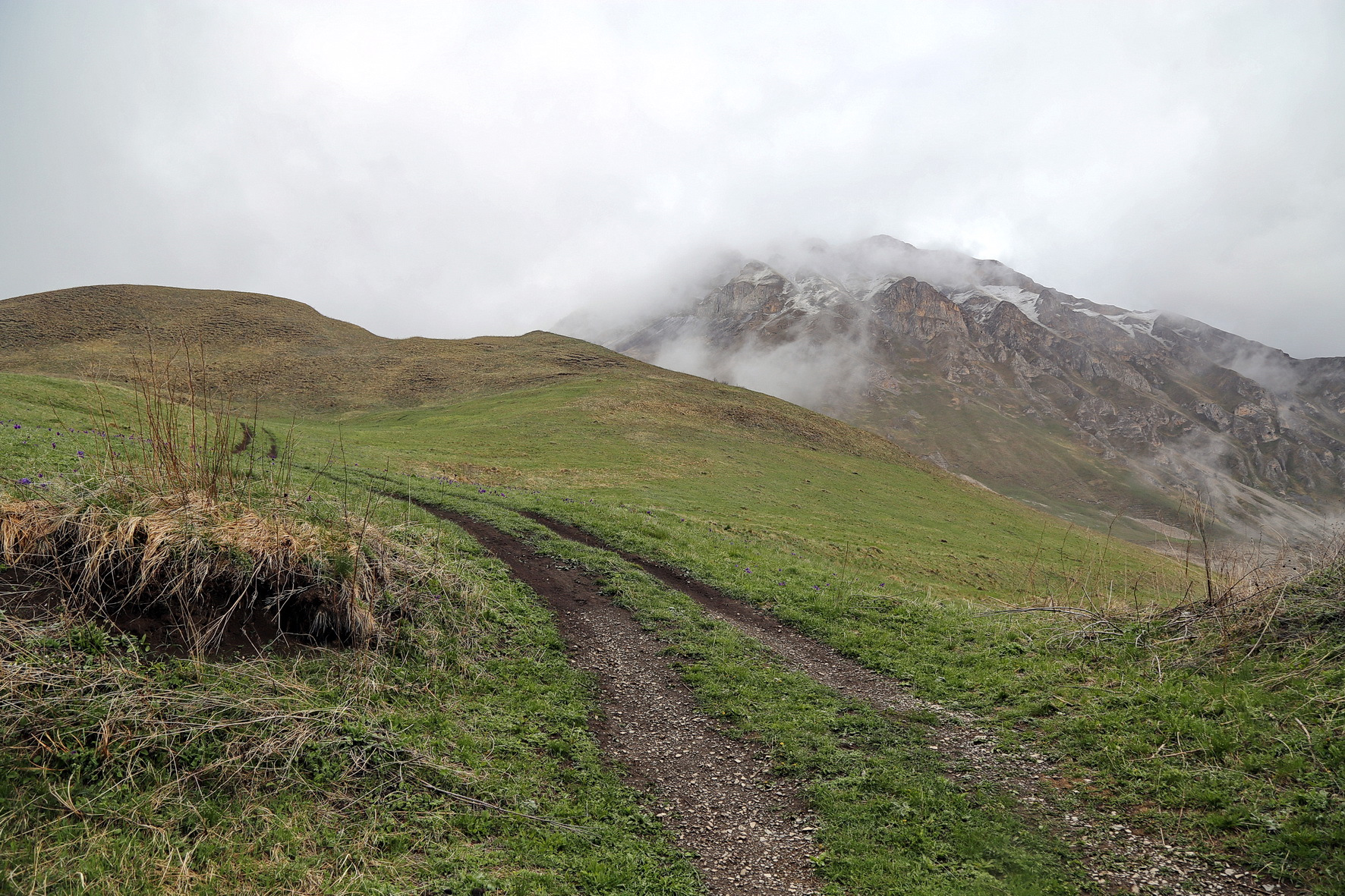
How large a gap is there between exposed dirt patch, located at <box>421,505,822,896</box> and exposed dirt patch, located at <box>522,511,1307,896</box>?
103 inches

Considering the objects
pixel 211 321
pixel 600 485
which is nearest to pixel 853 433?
pixel 600 485

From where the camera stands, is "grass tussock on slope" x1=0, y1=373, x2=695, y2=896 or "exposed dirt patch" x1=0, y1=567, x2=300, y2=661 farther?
"exposed dirt patch" x1=0, y1=567, x2=300, y2=661

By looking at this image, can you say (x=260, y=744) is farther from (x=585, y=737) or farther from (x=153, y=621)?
(x=585, y=737)

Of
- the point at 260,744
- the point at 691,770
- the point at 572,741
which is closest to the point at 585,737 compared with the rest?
the point at 572,741

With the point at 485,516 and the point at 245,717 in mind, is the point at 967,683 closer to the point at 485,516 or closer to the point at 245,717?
the point at 245,717

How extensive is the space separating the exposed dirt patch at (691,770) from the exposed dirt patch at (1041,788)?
8.62 ft

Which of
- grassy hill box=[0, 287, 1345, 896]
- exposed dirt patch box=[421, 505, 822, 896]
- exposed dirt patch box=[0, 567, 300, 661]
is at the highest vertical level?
exposed dirt patch box=[0, 567, 300, 661]

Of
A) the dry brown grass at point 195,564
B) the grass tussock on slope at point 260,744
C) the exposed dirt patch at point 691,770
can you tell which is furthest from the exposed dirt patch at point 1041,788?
the dry brown grass at point 195,564

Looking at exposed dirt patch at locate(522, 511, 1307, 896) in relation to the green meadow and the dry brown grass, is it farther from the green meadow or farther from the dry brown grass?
the dry brown grass

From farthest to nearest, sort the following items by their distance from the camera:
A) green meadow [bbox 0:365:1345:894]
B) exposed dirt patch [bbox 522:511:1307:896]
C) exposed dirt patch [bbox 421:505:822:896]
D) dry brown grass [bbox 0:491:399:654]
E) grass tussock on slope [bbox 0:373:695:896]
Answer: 1. dry brown grass [bbox 0:491:399:654]
2. exposed dirt patch [bbox 421:505:822:896]
3. exposed dirt patch [bbox 522:511:1307:896]
4. green meadow [bbox 0:365:1345:894]
5. grass tussock on slope [bbox 0:373:695:896]

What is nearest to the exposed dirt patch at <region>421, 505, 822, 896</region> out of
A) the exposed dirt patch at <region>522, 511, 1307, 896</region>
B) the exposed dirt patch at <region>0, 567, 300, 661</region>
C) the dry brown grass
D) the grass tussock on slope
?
the grass tussock on slope

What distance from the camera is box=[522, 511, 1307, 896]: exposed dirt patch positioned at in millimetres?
5789

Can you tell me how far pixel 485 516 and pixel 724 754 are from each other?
1344cm

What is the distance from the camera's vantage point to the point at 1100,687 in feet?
30.8
